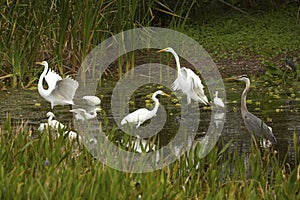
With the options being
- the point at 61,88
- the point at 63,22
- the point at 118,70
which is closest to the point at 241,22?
the point at 118,70

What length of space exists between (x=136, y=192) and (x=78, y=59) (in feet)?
19.3

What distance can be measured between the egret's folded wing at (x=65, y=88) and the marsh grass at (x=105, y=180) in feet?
8.14

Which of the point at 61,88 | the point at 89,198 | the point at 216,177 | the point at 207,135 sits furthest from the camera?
the point at 61,88

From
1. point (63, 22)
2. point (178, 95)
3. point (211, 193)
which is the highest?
point (63, 22)

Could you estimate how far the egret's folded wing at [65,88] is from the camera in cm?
788

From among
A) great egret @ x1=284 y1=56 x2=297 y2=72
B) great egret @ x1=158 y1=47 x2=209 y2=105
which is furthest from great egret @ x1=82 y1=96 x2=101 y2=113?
great egret @ x1=284 y1=56 x2=297 y2=72

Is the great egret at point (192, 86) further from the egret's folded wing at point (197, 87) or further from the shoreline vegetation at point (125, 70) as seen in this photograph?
the shoreline vegetation at point (125, 70)

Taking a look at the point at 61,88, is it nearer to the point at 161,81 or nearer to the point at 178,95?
the point at 178,95

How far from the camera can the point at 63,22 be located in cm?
976

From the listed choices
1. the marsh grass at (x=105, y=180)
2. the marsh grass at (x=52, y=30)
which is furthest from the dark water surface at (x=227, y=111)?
the marsh grass at (x=105, y=180)

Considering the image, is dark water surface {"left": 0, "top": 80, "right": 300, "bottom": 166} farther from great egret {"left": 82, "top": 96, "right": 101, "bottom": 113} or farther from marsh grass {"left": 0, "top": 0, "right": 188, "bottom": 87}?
marsh grass {"left": 0, "top": 0, "right": 188, "bottom": 87}

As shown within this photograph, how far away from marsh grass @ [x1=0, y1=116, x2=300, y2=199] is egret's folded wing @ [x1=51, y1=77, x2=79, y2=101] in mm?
2482

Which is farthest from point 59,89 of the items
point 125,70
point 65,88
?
point 125,70

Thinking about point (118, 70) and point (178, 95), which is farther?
point (118, 70)
